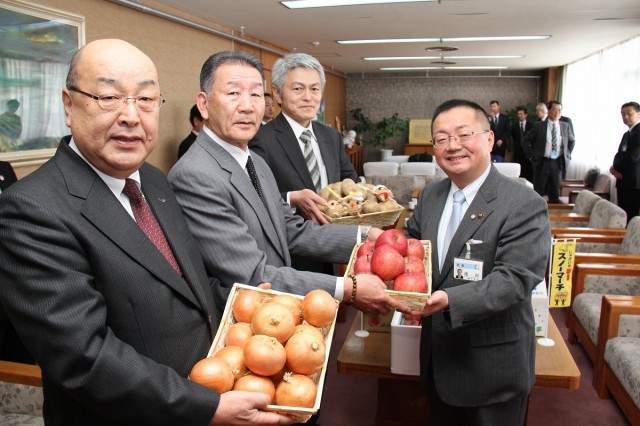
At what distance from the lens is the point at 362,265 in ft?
5.87

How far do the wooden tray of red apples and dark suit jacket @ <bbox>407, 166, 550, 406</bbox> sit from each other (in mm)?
127

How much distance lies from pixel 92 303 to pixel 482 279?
1247 millimetres

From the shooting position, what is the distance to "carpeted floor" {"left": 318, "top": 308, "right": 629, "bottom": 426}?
9.86 feet

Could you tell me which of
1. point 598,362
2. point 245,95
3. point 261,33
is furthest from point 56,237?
point 261,33

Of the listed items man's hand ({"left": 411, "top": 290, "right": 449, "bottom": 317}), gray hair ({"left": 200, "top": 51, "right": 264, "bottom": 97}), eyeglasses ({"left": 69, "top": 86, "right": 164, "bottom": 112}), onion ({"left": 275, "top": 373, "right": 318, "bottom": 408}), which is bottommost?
onion ({"left": 275, "top": 373, "right": 318, "bottom": 408})

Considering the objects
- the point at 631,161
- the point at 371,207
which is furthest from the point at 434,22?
the point at 371,207

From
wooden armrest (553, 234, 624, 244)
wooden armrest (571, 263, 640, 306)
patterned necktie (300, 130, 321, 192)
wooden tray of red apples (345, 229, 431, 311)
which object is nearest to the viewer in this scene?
wooden tray of red apples (345, 229, 431, 311)

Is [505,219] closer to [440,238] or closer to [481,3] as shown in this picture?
[440,238]

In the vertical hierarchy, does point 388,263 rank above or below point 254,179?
below

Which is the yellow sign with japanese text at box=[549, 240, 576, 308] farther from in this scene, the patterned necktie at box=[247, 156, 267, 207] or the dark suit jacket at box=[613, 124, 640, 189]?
the dark suit jacket at box=[613, 124, 640, 189]

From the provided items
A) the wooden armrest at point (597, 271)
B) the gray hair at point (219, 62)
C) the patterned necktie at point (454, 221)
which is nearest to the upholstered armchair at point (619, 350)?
the wooden armrest at point (597, 271)

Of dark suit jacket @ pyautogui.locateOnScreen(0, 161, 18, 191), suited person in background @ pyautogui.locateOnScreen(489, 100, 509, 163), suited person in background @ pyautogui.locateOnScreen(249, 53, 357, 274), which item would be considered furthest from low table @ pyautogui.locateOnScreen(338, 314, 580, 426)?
suited person in background @ pyautogui.locateOnScreen(489, 100, 509, 163)

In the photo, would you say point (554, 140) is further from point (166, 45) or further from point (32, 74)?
point (32, 74)

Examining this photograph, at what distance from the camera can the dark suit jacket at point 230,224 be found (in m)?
1.63
